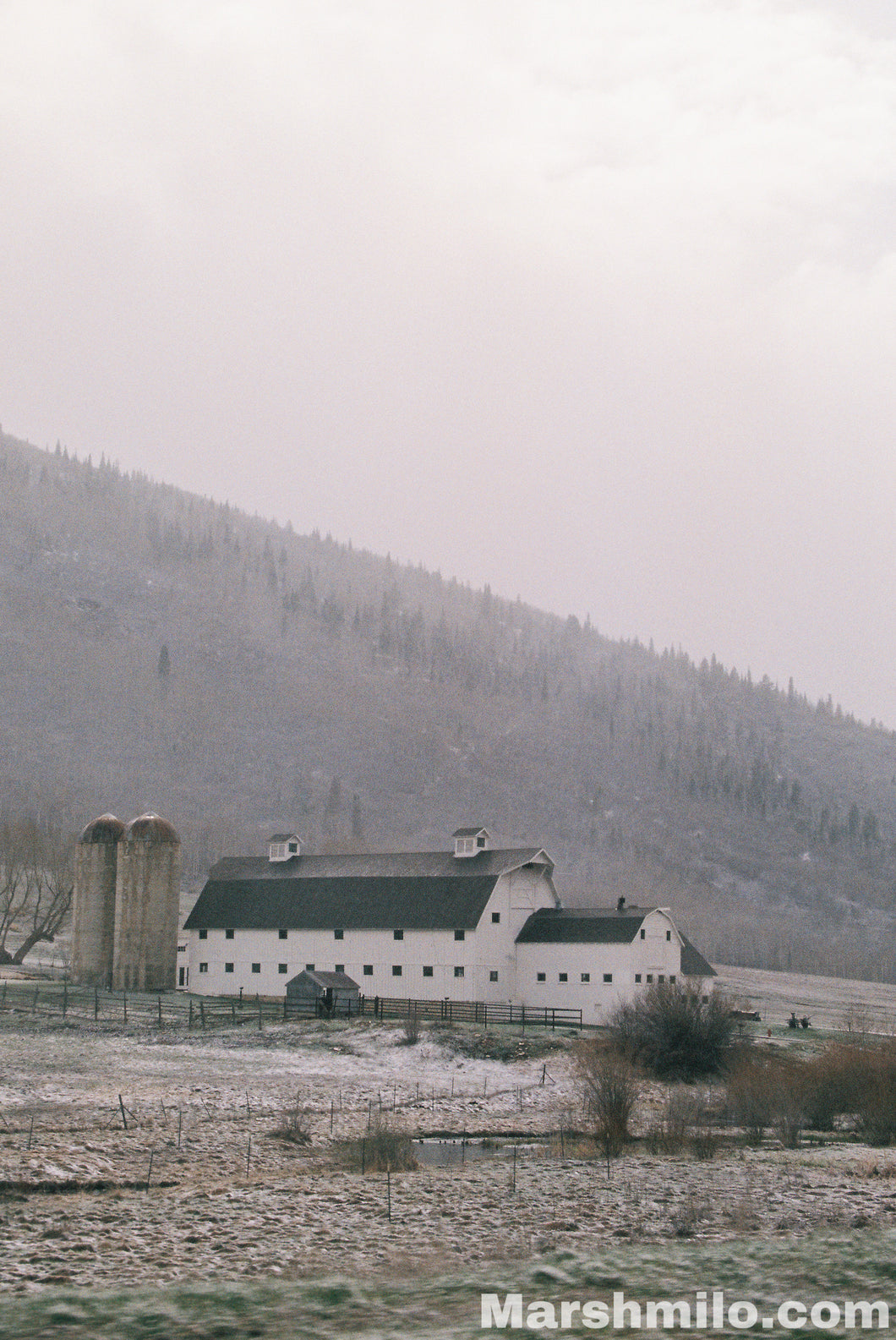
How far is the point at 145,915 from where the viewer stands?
70.2 metres

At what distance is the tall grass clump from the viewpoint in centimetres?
4906

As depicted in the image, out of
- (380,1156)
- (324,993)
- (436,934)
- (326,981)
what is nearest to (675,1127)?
(380,1156)

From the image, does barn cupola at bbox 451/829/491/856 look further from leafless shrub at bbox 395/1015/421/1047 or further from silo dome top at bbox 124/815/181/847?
leafless shrub at bbox 395/1015/421/1047

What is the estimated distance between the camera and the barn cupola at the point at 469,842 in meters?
70.2

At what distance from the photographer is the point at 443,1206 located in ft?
80.6

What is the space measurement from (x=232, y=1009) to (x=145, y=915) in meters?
10.3

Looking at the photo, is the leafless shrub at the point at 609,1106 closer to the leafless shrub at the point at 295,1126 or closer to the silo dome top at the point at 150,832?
the leafless shrub at the point at 295,1126

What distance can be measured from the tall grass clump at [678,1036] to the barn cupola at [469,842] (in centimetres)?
1972

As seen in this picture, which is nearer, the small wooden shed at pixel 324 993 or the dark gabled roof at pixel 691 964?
the small wooden shed at pixel 324 993

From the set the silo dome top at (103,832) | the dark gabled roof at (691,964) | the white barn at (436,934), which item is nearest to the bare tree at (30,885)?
the silo dome top at (103,832)

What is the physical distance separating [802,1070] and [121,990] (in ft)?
124

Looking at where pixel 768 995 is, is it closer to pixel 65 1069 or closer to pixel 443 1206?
pixel 65 1069

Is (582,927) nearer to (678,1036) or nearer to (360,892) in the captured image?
(360,892)

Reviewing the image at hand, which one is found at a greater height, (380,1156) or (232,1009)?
(232,1009)
